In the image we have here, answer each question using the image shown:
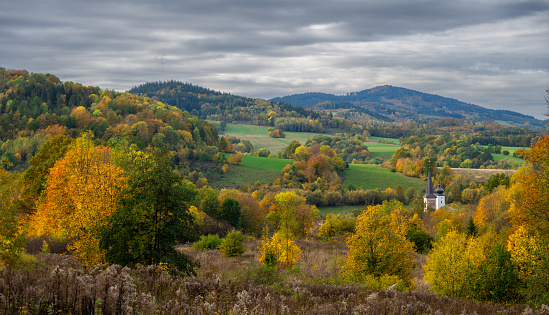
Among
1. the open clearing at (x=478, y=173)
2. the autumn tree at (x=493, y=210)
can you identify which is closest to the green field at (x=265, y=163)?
the open clearing at (x=478, y=173)

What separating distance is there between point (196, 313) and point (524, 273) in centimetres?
1953

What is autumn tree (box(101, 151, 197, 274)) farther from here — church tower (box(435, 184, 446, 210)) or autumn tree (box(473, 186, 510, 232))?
church tower (box(435, 184, 446, 210))

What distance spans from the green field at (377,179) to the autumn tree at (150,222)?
361ft

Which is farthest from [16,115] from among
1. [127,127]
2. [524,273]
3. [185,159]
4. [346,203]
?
[524,273]

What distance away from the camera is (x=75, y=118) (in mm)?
132125

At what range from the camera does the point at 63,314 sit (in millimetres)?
6996

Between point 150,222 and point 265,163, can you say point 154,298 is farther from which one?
point 265,163

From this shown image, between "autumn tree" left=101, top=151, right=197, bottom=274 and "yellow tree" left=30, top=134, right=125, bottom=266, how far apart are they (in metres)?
2.88

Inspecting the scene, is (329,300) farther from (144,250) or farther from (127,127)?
(127,127)

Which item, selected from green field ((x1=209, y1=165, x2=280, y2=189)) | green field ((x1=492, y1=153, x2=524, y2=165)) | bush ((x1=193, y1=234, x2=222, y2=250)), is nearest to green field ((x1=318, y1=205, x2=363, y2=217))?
green field ((x1=209, y1=165, x2=280, y2=189))

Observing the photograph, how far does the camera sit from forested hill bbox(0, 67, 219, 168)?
12195 cm

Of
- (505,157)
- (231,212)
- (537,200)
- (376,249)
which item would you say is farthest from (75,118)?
(505,157)

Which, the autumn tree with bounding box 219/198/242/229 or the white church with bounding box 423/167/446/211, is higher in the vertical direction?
the autumn tree with bounding box 219/198/242/229

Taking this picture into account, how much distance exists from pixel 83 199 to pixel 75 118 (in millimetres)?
122787
